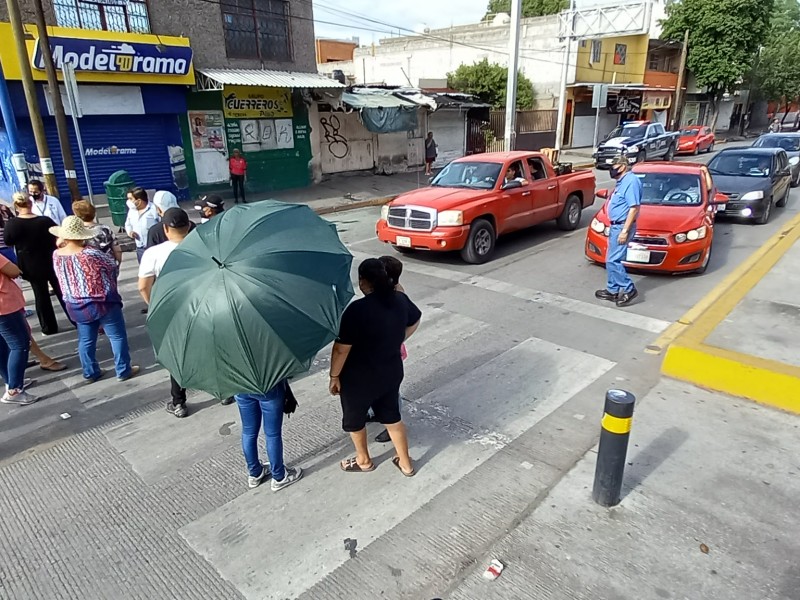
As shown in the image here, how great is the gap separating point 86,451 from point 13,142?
941 centimetres

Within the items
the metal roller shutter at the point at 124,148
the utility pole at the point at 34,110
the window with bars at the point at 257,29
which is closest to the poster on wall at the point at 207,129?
the metal roller shutter at the point at 124,148

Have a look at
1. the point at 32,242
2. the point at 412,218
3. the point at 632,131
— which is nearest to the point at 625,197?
the point at 412,218

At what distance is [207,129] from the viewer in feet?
50.7

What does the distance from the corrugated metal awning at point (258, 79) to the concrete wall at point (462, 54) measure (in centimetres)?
1349

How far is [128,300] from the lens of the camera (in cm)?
765

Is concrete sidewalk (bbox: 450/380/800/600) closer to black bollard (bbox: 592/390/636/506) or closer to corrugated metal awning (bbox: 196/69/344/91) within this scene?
black bollard (bbox: 592/390/636/506)

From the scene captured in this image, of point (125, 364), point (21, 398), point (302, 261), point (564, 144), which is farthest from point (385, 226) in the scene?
point (564, 144)

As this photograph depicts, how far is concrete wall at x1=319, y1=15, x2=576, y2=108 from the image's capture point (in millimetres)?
31188

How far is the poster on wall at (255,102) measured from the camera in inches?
618

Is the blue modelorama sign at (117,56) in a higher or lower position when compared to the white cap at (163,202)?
higher

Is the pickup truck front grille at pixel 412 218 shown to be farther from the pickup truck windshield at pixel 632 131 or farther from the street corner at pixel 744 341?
the pickup truck windshield at pixel 632 131

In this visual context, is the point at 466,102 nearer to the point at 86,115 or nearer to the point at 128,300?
the point at 86,115

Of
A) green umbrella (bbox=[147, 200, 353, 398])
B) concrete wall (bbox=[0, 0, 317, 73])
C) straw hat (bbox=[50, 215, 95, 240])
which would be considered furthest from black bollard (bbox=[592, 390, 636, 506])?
concrete wall (bbox=[0, 0, 317, 73])

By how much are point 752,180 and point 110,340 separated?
12.6 metres
